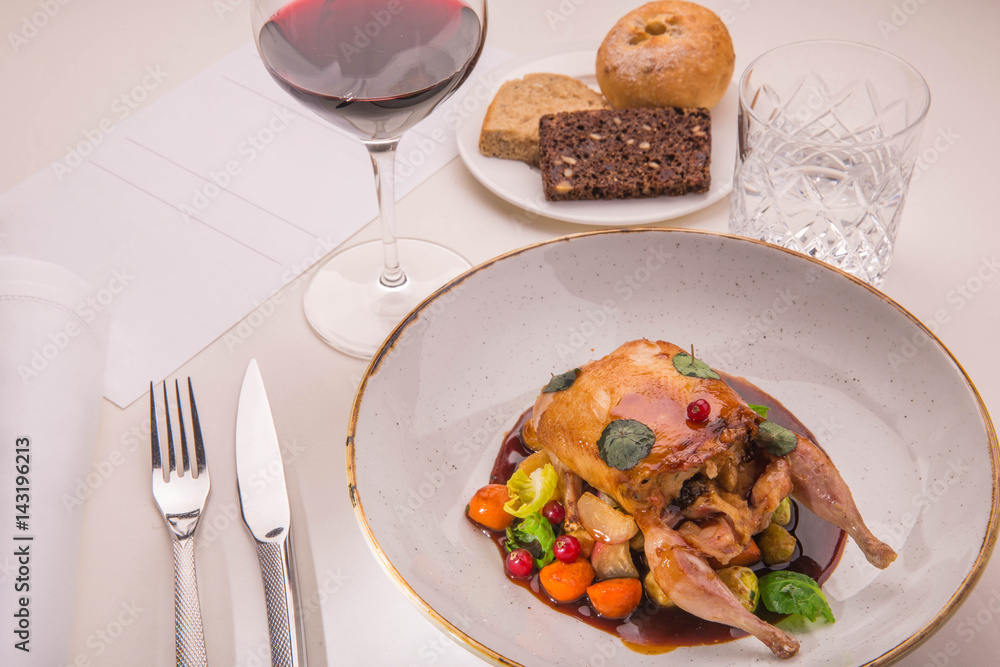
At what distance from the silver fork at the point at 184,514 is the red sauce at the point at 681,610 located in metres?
0.50

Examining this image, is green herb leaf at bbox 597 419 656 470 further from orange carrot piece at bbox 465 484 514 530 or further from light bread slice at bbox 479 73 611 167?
light bread slice at bbox 479 73 611 167

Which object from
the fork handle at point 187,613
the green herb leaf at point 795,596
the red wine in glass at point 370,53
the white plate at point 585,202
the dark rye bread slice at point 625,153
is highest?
the red wine in glass at point 370,53

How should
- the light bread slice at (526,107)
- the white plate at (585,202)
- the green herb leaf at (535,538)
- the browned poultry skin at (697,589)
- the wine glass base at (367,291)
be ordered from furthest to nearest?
the light bread slice at (526,107), the white plate at (585,202), the wine glass base at (367,291), the green herb leaf at (535,538), the browned poultry skin at (697,589)

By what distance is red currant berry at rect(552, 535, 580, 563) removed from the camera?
130 centimetres

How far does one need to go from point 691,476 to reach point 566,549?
9.2 inches

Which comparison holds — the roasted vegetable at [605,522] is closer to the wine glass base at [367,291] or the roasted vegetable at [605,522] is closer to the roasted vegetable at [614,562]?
the roasted vegetable at [614,562]

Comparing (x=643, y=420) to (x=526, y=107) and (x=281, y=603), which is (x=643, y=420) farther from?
(x=526, y=107)

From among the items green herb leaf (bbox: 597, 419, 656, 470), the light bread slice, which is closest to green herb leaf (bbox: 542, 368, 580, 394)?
green herb leaf (bbox: 597, 419, 656, 470)

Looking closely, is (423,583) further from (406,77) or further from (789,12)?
(789,12)

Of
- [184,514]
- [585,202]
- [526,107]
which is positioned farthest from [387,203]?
[184,514]

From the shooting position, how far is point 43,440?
4.95ft

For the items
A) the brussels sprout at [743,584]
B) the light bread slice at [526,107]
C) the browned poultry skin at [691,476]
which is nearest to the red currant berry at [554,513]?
the browned poultry skin at [691,476]

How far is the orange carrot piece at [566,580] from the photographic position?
126 cm

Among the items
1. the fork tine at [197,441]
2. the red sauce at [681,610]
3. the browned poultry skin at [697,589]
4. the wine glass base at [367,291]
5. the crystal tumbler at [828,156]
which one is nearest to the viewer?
the browned poultry skin at [697,589]
